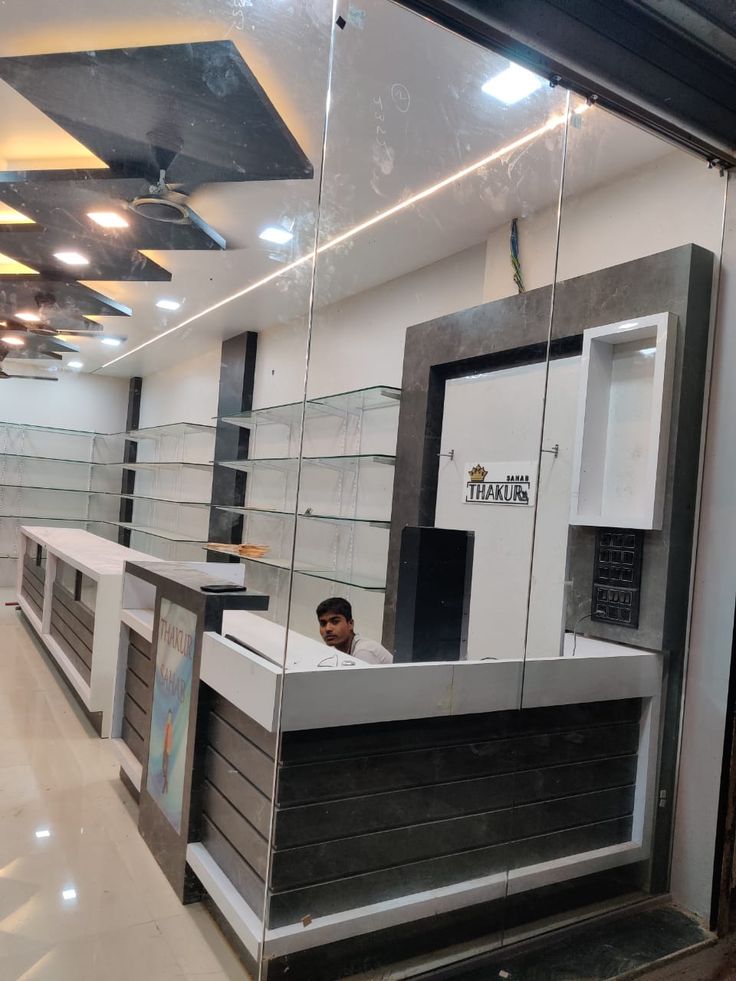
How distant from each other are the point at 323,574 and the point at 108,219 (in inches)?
36.6

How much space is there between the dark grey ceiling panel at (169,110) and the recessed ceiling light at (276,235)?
115 mm

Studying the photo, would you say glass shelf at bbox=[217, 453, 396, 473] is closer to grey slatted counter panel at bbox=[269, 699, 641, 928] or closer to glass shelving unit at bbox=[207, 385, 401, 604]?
glass shelving unit at bbox=[207, 385, 401, 604]

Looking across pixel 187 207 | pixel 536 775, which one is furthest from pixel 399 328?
pixel 536 775

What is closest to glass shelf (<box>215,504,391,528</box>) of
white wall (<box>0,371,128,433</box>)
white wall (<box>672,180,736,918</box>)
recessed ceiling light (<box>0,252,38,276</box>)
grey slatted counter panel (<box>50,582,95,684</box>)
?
white wall (<box>0,371,128,433</box>)

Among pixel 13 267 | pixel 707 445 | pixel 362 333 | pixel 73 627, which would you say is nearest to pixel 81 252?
pixel 13 267

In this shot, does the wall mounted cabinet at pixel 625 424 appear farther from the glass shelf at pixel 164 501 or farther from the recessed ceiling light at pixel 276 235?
the glass shelf at pixel 164 501

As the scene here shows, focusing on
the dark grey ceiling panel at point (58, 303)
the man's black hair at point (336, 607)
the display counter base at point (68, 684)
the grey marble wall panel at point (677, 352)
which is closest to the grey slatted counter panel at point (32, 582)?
the display counter base at point (68, 684)

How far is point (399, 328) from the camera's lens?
1.95 meters

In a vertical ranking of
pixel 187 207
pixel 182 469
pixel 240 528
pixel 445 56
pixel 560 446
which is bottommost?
pixel 240 528

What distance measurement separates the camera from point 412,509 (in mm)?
1931

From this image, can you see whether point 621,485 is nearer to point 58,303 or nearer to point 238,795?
point 238,795

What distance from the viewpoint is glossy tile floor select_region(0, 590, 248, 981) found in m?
1.56

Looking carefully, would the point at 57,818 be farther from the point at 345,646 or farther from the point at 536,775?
the point at 536,775

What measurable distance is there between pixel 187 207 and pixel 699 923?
8.30 feet
